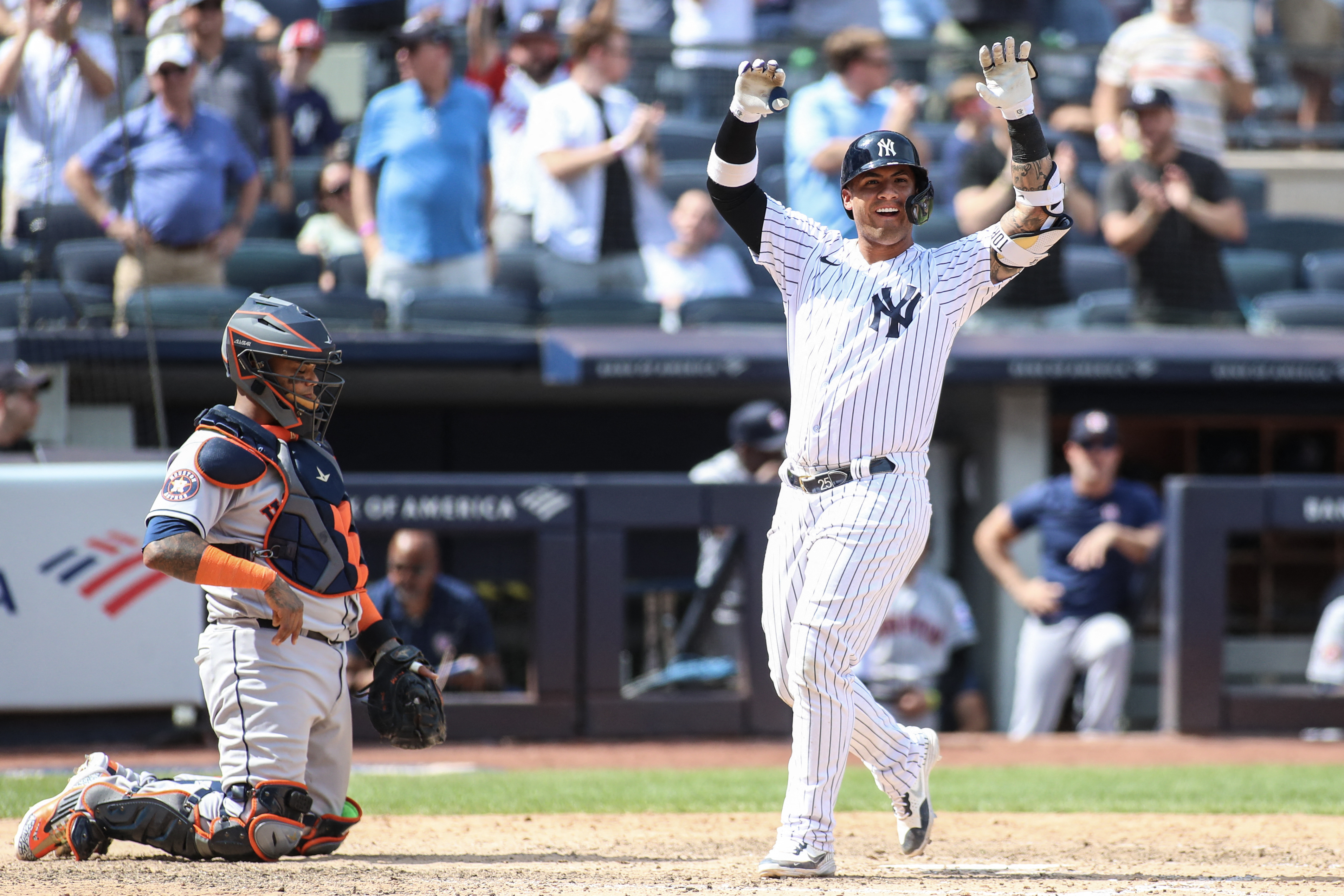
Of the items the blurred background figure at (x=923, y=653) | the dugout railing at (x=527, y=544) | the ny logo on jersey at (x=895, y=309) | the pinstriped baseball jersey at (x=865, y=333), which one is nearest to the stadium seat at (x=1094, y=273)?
the blurred background figure at (x=923, y=653)

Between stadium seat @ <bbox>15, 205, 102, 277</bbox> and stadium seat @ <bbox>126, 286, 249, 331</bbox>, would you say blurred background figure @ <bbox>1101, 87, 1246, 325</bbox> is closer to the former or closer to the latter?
stadium seat @ <bbox>126, 286, 249, 331</bbox>

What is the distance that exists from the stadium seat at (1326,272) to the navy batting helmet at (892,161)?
604 cm

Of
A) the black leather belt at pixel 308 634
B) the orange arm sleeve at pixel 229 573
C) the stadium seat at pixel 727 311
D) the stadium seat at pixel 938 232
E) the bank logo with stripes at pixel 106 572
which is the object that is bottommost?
the bank logo with stripes at pixel 106 572

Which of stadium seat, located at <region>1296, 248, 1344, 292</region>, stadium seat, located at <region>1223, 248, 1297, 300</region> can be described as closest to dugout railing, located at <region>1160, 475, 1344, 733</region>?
stadium seat, located at <region>1223, 248, 1297, 300</region>

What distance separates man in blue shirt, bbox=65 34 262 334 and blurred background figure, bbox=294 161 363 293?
0.63 metres

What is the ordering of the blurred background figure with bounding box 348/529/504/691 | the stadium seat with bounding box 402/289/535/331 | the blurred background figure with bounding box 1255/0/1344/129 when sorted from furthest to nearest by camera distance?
the blurred background figure with bounding box 1255/0/1344/129
the stadium seat with bounding box 402/289/535/331
the blurred background figure with bounding box 348/529/504/691

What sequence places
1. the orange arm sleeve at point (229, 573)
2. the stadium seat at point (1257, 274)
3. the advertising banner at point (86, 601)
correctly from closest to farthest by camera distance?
the orange arm sleeve at point (229, 573)
the advertising banner at point (86, 601)
the stadium seat at point (1257, 274)

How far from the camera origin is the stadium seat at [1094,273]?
890 cm

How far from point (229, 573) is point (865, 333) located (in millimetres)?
1503

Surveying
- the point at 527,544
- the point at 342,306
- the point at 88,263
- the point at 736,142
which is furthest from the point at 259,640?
the point at 88,263

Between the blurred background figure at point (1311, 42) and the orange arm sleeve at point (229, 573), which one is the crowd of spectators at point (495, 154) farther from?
the orange arm sleeve at point (229, 573)

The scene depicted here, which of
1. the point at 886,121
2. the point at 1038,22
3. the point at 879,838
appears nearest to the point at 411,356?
the point at 886,121

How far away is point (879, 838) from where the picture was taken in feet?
15.0

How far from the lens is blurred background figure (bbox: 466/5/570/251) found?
8.48m
